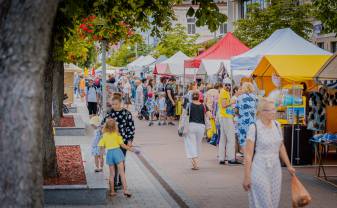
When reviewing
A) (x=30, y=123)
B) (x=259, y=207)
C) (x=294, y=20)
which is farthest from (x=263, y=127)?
(x=294, y=20)

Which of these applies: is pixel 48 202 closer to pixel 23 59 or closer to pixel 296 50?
pixel 23 59

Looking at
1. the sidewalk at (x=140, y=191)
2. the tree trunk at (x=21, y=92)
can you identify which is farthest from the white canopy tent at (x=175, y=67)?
the tree trunk at (x=21, y=92)

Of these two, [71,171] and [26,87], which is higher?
[26,87]

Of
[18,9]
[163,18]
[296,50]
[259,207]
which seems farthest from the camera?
[296,50]

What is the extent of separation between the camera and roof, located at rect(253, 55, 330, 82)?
58.3 feet

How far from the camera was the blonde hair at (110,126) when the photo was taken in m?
12.0

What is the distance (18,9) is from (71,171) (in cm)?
835

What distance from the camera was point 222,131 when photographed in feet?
56.3

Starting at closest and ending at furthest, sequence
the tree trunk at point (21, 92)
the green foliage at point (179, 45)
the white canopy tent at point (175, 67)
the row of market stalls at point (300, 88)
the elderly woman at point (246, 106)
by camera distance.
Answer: the tree trunk at point (21, 92), the row of market stalls at point (300, 88), the elderly woman at point (246, 106), the white canopy tent at point (175, 67), the green foliage at point (179, 45)

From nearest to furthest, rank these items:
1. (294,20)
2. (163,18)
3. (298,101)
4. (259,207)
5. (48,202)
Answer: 1. (259,207)
2. (48,202)
3. (163,18)
4. (298,101)
5. (294,20)

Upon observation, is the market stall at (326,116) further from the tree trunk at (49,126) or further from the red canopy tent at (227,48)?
the red canopy tent at (227,48)

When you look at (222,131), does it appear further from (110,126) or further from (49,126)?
(110,126)

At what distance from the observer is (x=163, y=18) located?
15219 millimetres

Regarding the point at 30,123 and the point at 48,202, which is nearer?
the point at 30,123
